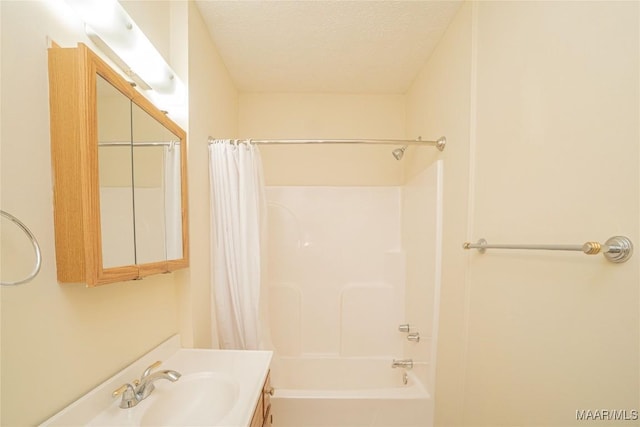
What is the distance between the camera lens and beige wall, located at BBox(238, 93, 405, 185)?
7.52 feet

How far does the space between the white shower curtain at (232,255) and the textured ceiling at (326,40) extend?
68 cm

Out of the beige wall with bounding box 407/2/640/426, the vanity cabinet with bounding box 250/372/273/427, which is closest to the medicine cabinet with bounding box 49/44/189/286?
the vanity cabinet with bounding box 250/372/273/427

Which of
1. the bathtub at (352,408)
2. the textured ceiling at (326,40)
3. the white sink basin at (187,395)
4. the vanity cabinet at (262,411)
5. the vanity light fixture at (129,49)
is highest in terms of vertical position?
the textured ceiling at (326,40)

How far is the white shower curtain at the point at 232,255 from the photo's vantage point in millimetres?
1491

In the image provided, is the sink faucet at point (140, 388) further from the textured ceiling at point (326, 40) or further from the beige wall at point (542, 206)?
the textured ceiling at point (326, 40)

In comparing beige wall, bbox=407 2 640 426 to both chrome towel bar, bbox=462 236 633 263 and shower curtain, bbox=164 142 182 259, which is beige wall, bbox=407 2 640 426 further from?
shower curtain, bbox=164 142 182 259

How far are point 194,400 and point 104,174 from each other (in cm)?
92

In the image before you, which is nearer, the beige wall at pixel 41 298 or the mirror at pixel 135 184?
the beige wall at pixel 41 298

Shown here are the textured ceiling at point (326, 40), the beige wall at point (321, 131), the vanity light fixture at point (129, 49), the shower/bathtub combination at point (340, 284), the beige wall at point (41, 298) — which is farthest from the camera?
the beige wall at point (321, 131)

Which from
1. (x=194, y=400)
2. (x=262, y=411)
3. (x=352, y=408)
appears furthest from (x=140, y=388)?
(x=352, y=408)

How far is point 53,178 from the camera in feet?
2.26

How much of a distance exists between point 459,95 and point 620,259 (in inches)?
40.3

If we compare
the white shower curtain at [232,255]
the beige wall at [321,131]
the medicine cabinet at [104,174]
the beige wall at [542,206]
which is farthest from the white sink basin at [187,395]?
the beige wall at [321,131]

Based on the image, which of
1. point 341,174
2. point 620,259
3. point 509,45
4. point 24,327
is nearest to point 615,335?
point 620,259
